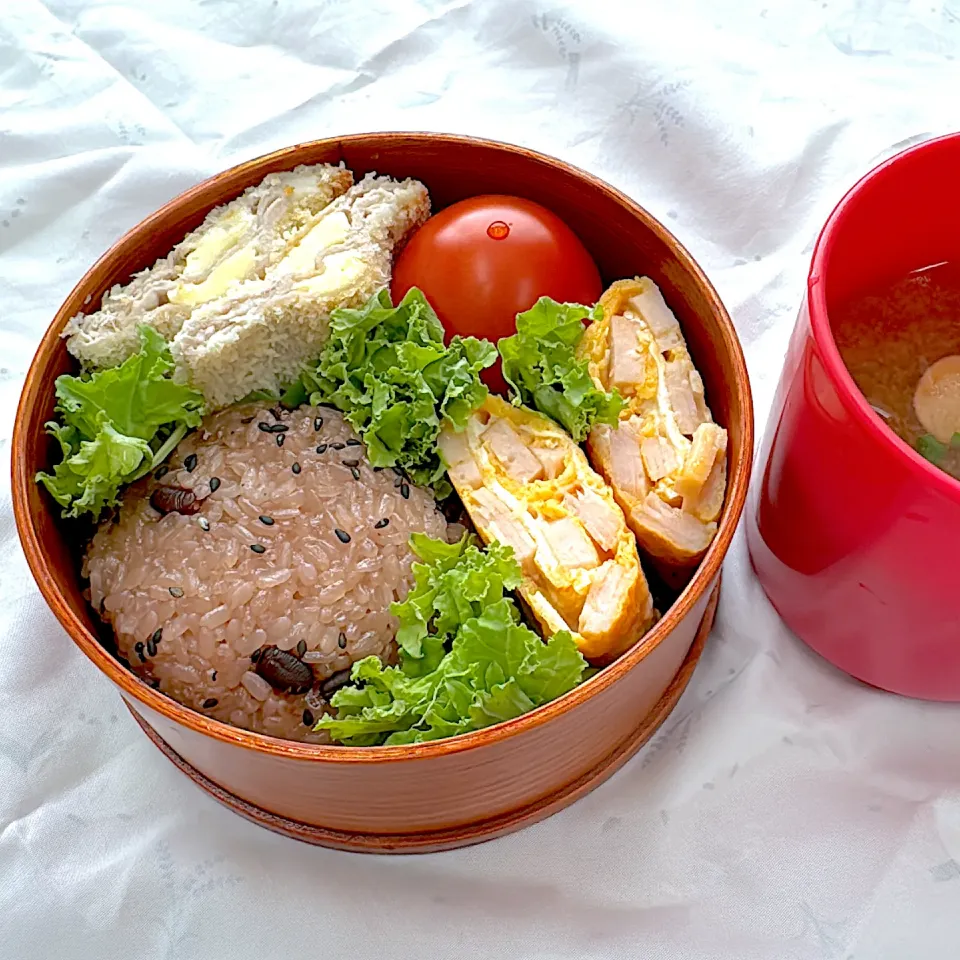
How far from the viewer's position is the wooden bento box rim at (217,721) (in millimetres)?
1280

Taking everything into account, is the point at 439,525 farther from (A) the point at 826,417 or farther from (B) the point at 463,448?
(A) the point at 826,417

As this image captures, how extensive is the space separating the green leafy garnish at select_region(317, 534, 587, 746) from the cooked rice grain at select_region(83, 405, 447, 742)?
0.26ft

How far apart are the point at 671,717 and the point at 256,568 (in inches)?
22.8

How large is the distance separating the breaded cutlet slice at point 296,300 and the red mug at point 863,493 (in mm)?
560

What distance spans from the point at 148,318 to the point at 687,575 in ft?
2.45

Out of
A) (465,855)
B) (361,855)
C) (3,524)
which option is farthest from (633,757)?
(3,524)

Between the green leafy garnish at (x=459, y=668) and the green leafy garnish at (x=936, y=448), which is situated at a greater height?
the green leafy garnish at (x=936, y=448)

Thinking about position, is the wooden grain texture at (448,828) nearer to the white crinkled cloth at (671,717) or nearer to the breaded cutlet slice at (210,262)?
the white crinkled cloth at (671,717)

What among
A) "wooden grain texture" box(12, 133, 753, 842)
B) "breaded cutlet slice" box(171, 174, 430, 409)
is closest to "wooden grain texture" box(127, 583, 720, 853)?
"wooden grain texture" box(12, 133, 753, 842)

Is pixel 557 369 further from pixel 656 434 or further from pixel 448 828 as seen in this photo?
pixel 448 828

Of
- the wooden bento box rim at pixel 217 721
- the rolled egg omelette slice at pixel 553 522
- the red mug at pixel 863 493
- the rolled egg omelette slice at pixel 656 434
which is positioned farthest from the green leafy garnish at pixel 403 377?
the red mug at pixel 863 493

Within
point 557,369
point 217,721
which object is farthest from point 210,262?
point 217,721

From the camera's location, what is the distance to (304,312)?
1569mm

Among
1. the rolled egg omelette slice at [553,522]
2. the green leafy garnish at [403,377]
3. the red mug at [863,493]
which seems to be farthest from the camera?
the green leafy garnish at [403,377]
